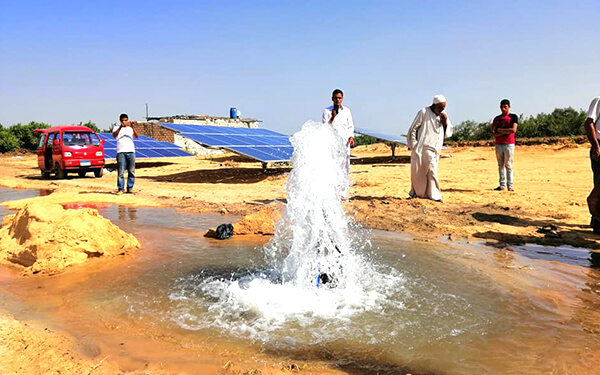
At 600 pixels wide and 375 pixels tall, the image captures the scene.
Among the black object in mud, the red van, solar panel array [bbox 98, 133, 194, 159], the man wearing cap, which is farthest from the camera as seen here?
solar panel array [bbox 98, 133, 194, 159]

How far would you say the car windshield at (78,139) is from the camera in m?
14.3

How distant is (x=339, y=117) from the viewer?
7.24 m

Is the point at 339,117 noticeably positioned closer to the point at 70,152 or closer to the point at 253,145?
the point at 253,145

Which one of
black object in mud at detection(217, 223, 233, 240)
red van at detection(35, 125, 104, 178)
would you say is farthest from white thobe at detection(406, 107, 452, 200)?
red van at detection(35, 125, 104, 178)

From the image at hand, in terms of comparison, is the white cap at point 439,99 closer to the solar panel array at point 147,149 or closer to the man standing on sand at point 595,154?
the man standing on sand at point 595,154

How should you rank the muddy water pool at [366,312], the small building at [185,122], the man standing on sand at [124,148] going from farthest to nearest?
the small building at [185,122] → the man standing on sand at [124,148] → the muddy water pool at [366,312]

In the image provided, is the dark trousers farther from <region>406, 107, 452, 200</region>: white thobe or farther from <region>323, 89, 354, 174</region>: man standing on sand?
<region>406, 107, 452, 200</region>: white thobe

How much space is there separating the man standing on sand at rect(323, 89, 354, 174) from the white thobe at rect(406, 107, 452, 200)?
1.33 m

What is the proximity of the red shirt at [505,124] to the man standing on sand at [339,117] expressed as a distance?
349 cm

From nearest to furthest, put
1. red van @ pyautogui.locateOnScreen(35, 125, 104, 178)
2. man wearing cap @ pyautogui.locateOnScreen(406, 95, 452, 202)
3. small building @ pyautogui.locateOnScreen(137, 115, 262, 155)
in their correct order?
man wearing cap @ pyautogui.locateOnScreen(406, 95, 452, 202) < red van @ pyautogui.locateOnScreen(35, 125, 104, 178) < small building @ pyautogui.locateOnScreen(137, 115, 262, 155)

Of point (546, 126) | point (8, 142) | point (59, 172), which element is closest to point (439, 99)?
point (59, 172)

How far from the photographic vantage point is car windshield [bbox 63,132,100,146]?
14281 millimetres

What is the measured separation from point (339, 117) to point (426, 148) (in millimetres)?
1751

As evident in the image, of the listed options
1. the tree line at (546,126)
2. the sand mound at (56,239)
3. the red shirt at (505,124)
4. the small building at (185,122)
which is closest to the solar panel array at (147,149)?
the small building at (185,122)
